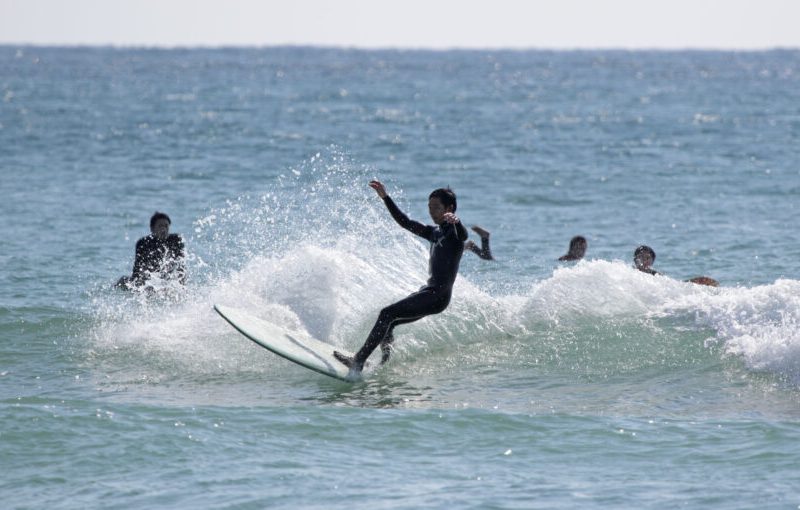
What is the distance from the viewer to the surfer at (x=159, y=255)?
1506cm

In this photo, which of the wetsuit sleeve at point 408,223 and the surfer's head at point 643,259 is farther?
the surfer's head at point 643,259

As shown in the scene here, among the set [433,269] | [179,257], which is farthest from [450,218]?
[179,257]

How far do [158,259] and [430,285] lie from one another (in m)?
5.06

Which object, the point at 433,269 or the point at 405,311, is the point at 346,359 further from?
the point at 433,269

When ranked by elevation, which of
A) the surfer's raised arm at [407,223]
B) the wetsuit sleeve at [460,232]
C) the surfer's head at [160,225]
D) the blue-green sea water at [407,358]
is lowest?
the blue-green sea water at [407,358]

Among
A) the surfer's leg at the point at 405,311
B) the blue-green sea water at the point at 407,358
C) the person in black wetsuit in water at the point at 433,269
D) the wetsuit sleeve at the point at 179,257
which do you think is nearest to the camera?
the blue-green sea water at the point at 407,358

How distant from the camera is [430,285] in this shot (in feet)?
36.6

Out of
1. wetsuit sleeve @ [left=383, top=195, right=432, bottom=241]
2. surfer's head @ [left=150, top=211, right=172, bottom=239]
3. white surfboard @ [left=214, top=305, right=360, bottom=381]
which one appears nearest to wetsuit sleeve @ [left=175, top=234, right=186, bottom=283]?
surfer's head @ [left=150, top=211, right=172, bottom=239]

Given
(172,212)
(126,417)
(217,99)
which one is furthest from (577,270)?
(217,99)

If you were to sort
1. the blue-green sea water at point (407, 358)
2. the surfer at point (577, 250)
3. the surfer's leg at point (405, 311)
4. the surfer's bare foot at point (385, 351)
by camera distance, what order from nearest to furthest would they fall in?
the blue-green sea water at point (407, 358), the surfer's leg at point (405, 311), the surfer's bare foot at point (385, 351), the surfer at point (577, 250)

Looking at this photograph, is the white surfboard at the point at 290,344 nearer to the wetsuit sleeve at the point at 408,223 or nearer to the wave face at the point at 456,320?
the wave face at the point at 456,320

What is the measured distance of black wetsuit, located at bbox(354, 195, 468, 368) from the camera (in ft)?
36.0

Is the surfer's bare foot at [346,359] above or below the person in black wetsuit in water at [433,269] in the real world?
below

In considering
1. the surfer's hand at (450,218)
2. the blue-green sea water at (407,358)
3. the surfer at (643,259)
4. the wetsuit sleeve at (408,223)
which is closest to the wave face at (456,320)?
the blue-green sea water at (407,358)
